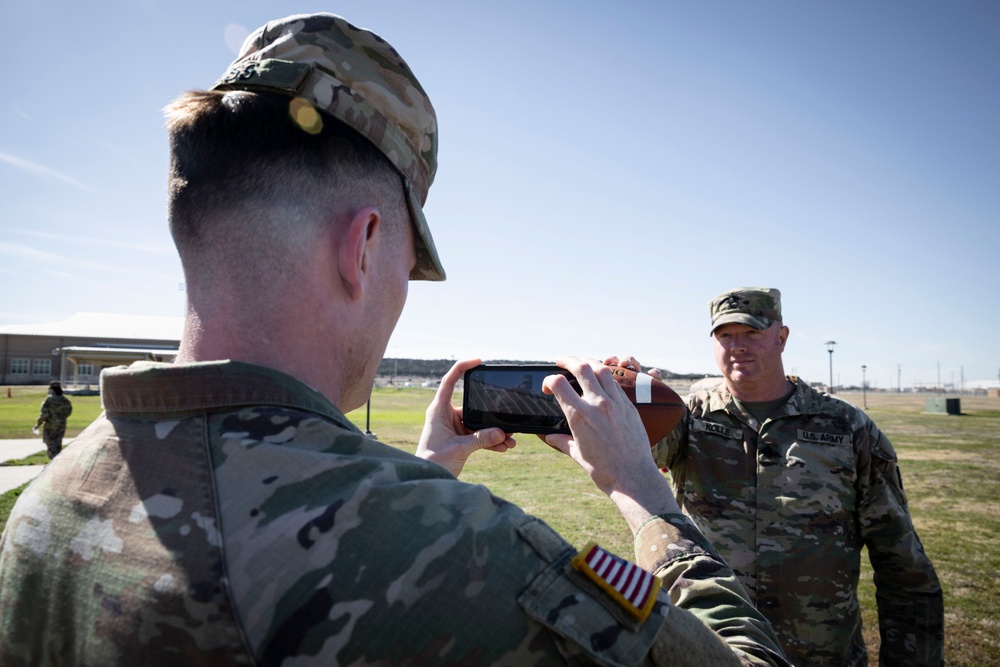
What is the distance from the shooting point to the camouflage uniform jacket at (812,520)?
12.6 feet

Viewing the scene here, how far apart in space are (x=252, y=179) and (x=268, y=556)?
822 mm

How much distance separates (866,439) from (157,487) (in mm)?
4722

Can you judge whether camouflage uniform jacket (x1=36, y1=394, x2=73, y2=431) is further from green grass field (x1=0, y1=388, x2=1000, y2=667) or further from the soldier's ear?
the soldier's ear

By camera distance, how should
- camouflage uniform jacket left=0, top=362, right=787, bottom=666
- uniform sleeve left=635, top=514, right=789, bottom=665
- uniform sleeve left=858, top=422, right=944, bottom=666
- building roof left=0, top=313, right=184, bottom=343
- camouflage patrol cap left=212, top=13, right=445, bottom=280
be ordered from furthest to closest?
1. building roof left=0, top=313, right=184, bottom=343
2. uniform sleeve left=858, top=422, right=944, bottom=666
3. camouflage patrol cap left=212, top=13, right=445, bottom=280
4. uniform sleeve left=635, top=514, right=789, bottom=665
5. camouflage uniform jacket left=0, top=362, right=787, bottom=666

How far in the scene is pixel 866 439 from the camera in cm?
425

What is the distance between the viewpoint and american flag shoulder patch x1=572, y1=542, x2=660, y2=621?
3.22 feet

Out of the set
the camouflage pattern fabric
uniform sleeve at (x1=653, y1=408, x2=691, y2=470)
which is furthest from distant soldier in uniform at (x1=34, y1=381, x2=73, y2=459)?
uniform sleeve at (x1=653, y1=408, x2=691, y2=470)

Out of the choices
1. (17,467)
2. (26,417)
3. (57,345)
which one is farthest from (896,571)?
(57,345)

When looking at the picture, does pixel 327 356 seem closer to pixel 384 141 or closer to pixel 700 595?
pixel 384 141

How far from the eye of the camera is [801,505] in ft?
13.6

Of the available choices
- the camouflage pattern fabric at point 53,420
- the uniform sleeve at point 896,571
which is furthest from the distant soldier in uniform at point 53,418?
the uniform sleeve at point 896,571

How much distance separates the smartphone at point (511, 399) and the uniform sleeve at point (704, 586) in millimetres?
712

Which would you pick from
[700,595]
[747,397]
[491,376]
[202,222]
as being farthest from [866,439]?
[202,222]

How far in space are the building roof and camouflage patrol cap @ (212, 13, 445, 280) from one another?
70631 mm
